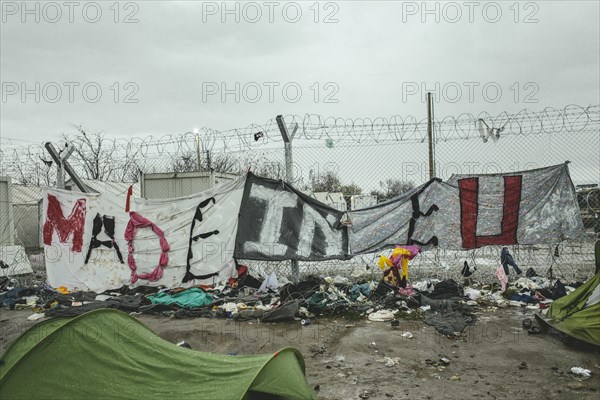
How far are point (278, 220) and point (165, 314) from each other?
2192 mm

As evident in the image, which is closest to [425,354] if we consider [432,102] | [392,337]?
[392,337]

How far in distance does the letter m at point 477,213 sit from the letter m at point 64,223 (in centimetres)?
682

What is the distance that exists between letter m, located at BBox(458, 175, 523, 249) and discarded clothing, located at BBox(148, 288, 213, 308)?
4.10m

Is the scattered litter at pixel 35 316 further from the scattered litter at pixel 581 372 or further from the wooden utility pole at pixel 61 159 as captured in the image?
the scattered litter at pixel 581 372

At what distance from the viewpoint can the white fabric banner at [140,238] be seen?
24.2 ft

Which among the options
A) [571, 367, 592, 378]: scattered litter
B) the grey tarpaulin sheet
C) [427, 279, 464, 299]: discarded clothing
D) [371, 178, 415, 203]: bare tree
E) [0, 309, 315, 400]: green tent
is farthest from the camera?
[371, 178, 415, 203]: bare tree

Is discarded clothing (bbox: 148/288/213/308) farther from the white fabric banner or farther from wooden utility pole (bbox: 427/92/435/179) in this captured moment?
wooden utility pole (bbox: 427/92/435/179)

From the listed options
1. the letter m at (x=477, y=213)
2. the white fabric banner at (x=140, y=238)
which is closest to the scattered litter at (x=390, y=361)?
the letter m at (x=477, y=213)

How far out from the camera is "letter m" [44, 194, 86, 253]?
27.0 feet

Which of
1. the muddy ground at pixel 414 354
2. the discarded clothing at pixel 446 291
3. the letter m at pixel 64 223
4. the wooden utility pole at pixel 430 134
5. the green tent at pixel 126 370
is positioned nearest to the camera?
the green tent at pixel 126 370

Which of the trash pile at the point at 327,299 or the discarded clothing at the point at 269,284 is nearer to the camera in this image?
the trash pile at the point at 327,299

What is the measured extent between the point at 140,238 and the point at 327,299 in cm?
380

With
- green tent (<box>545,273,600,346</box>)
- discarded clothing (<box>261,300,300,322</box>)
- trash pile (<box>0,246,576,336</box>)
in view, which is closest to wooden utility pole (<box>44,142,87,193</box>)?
trash pile (<box>0,246,576,336</box>)

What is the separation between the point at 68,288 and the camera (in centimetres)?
815
